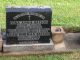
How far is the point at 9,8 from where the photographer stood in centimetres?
714

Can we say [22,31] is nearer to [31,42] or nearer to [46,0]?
[31,42]

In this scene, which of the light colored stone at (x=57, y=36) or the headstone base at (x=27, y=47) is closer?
the headstone base at (x=27, y=47)

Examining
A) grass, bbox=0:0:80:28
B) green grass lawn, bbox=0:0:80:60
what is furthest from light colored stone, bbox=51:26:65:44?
grass, bbox=0:0:80:28

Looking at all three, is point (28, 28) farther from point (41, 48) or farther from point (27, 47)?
point (41, 48)

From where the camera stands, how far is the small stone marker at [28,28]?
7172 millimetres

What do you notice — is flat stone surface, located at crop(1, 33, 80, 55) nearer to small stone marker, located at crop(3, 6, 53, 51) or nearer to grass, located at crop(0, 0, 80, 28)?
small stone marker, located at crop(3, 6, 53, 51)

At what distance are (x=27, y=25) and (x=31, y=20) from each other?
0.14 m

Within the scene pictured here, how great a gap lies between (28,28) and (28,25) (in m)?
0.07

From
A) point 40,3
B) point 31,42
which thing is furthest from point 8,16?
point 40,3

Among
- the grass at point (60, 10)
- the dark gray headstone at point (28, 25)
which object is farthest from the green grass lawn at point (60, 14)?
the dark gray headstone at point (28, 25)

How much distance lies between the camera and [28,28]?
7.31m

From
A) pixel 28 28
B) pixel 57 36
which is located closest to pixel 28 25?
pixel 28 28

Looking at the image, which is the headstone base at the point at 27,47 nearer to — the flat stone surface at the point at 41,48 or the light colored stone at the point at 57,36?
the flat stone surface at the point at 41,48

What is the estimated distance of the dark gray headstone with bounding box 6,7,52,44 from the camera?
7160 mm
